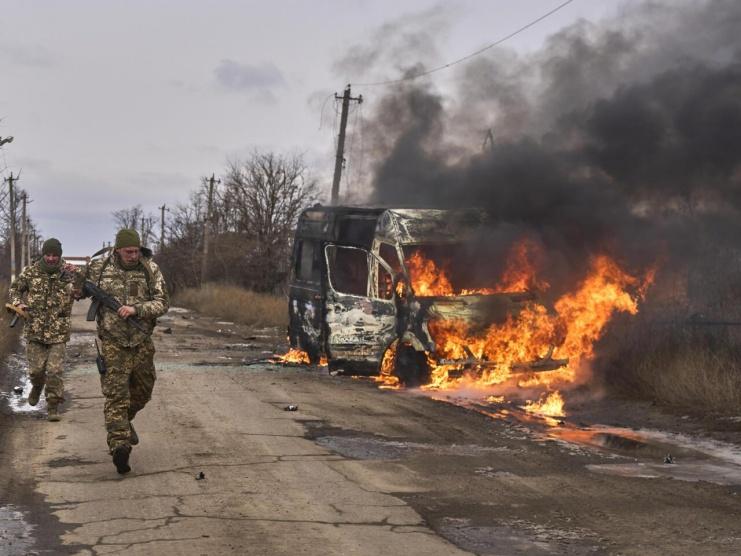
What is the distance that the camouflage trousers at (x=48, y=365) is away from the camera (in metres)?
Answer: 9.84

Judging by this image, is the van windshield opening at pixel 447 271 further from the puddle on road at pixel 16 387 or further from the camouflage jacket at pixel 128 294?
the camouflage jacket at pixel 128 294

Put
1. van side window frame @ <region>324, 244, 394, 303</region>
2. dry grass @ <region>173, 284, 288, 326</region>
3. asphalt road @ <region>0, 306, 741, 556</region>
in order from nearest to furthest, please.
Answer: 1. asphalt road @ <region>0, 306, 741, 556</region>
2. van side window frame @ <region>324, 244, 394, 303</region>
3. dry grass @ <region>173, 284, 288, 326</region>

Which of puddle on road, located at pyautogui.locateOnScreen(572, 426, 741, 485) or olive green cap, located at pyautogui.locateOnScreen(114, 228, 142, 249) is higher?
olive green cap, located at pyautogui.locateOnScreen(114, 228, 142, 249)

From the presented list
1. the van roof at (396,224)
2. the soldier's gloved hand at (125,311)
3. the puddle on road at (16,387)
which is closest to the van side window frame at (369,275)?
the van roof at (396,224)

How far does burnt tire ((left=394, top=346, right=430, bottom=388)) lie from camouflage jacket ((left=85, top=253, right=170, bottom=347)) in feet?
18.6

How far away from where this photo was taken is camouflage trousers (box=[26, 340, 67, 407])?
984cm

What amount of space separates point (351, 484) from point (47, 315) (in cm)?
440

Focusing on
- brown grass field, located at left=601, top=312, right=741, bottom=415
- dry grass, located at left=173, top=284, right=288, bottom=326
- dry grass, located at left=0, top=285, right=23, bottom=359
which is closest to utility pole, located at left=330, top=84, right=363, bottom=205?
dry grass, located at left=173, top=284, right=288, bottom=326

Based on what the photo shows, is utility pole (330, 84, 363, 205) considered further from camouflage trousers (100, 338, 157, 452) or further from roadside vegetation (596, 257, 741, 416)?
camouflage trousers (100, 338, 157, 452)

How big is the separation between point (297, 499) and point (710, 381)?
627 cm

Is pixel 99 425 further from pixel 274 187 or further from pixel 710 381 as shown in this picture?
pixel 274 187

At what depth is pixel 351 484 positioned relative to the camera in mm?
7105

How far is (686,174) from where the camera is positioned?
43.5 ft

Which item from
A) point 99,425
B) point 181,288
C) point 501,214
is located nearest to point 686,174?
point 501,214
